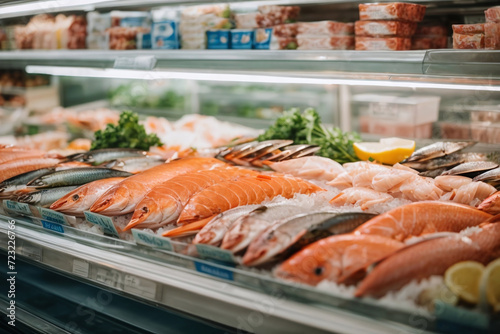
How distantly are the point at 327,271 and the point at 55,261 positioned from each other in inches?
47.7

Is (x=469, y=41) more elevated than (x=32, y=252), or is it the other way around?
(x=469, y=41)

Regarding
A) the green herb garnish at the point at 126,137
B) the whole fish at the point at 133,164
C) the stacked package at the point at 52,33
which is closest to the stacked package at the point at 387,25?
the whole fish at the point at 133,164

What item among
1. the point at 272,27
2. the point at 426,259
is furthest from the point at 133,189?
the point at 426,259

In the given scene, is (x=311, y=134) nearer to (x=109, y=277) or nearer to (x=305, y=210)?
(x=305, y=210)

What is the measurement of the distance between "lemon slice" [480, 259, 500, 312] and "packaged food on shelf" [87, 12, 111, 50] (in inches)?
104

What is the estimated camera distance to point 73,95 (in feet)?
16.8

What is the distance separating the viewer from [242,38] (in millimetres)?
2533

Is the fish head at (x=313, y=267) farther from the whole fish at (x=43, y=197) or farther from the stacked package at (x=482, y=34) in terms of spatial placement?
the whole fish at (x=43, y=197)

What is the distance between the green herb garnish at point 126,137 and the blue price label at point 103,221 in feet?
4.01

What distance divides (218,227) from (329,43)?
3.62 feet

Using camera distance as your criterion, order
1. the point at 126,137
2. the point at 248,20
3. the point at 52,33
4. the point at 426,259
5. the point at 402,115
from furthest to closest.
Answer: the point at 52,33 < the point at 126,137 < the point at 402,115 < the point at 248,20 < the point at 426,259

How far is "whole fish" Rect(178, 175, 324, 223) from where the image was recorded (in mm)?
1857

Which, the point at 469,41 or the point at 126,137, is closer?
the point at 469,41

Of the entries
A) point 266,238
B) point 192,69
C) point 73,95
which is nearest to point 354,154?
point 192,69
